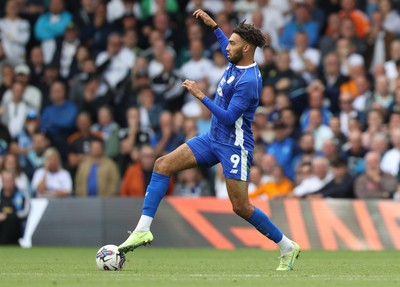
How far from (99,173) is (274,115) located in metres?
3.52

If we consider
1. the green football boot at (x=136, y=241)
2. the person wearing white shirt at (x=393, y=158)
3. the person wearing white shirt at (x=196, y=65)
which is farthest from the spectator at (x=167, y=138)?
the green football boot at (x=136, y=241)

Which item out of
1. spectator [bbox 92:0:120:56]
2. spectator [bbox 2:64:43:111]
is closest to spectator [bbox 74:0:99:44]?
spectator [bbox 92:0:120:56]

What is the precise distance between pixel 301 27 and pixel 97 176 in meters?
5.62

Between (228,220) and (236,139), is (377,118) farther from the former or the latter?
(236,139)

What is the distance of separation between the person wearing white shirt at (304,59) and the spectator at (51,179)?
5.16m

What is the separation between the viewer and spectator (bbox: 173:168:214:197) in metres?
19.3

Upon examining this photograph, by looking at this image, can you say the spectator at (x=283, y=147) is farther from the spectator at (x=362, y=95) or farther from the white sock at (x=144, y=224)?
A: the white sock at (x=144, y=224)

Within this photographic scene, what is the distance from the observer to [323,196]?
18.5 meters

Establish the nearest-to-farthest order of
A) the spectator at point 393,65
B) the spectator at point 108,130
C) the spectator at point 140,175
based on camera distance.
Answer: the spectator at point 140,175, the spectator at point 393,65, the spectator at point 108,130

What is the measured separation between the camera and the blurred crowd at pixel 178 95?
63.1 ft

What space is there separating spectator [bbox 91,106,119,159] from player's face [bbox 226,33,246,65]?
939 cm

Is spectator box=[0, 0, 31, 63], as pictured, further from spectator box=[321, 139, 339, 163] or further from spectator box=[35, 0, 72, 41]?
spectator box=[321, 139, 339, 163]

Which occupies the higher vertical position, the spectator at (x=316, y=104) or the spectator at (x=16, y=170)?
the spectator at (x=316, y=104)

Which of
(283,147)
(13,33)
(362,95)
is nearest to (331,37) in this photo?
(362,95)
